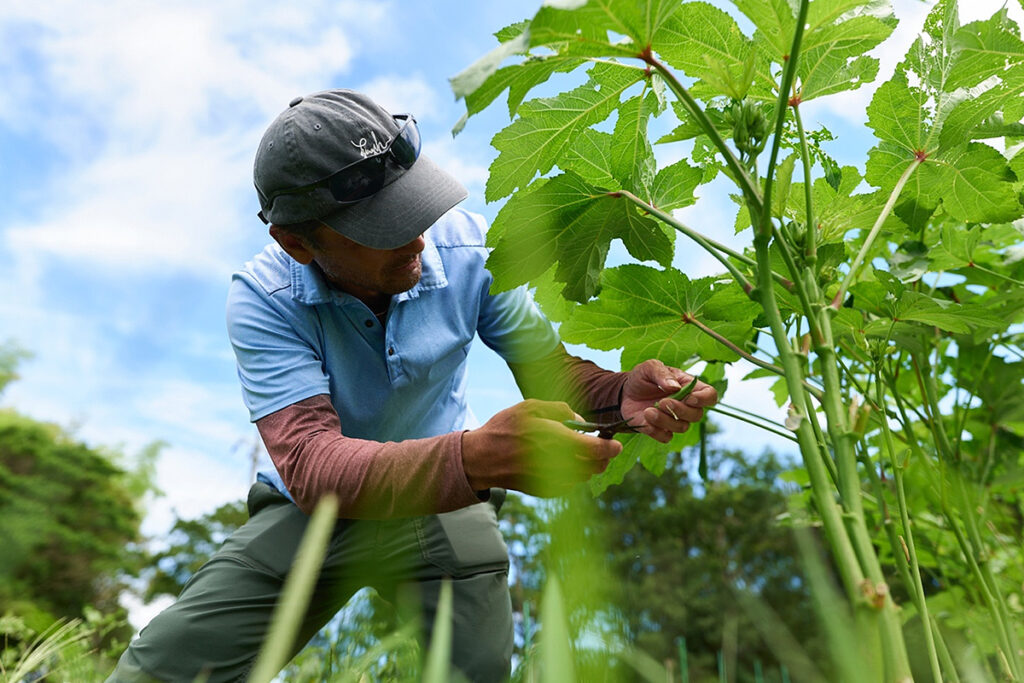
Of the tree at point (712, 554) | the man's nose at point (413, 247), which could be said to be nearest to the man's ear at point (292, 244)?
the man's nose at point (413, 247)

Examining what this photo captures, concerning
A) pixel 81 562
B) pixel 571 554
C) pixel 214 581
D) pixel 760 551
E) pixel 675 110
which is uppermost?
pixel 760 551

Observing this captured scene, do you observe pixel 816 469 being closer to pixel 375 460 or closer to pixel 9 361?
pixel 375 460

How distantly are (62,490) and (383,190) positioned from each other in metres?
12.1

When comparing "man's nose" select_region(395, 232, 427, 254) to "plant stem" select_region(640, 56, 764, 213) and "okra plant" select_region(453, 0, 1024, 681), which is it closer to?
"okra plant" select_region(453, 0, 1024, 681)

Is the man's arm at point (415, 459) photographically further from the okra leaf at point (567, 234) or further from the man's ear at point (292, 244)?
the man's ear at point (292, 244)

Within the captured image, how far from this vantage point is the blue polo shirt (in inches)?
77.4

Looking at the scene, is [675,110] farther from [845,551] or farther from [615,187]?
[845,551]

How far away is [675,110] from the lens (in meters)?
1.28

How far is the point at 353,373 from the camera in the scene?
84.6 inches

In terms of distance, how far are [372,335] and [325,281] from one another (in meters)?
0.18

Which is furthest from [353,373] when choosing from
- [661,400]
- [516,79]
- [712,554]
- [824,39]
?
[712,554]

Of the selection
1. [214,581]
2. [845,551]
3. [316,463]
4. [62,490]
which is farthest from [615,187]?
[62,490]

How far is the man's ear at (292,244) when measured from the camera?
6.61 ft

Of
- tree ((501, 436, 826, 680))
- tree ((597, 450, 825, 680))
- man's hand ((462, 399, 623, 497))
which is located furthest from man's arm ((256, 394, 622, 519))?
tree ((597, 450, 825, 680))
